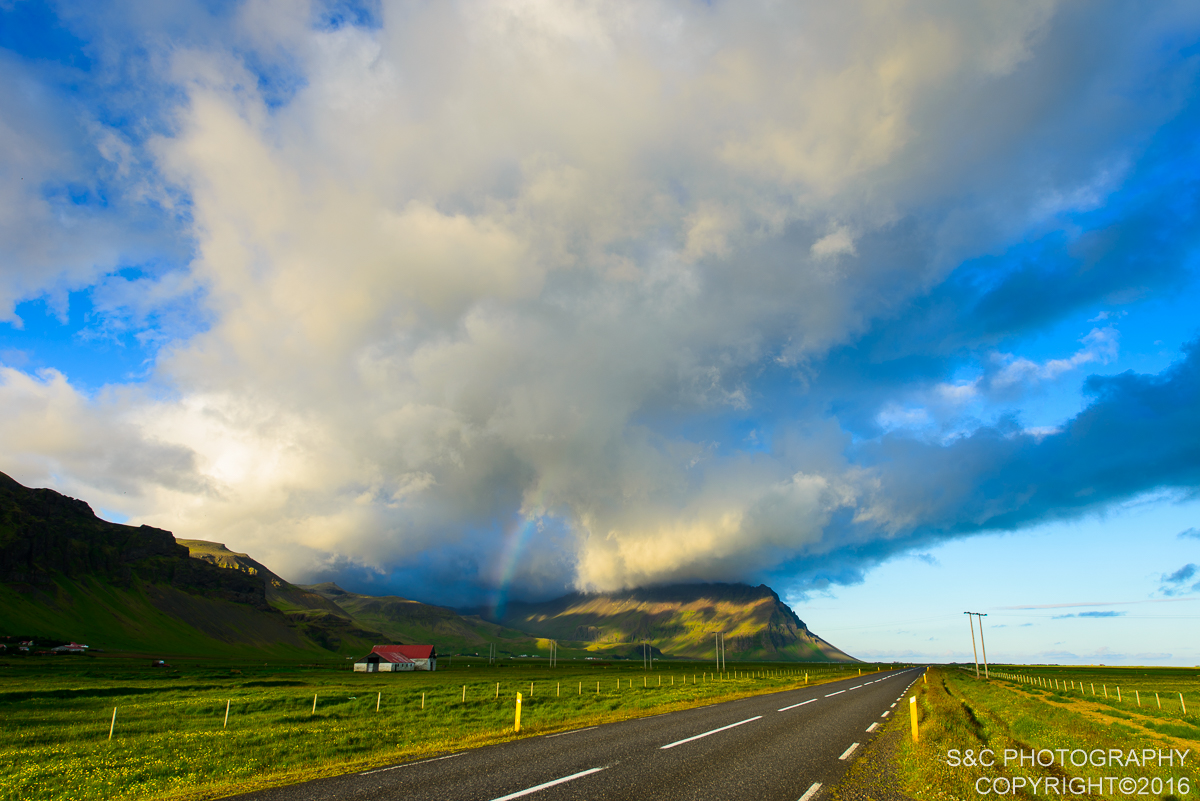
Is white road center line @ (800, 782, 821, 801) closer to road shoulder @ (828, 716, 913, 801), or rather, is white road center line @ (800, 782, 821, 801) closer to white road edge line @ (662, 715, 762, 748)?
road shoulder @ (828, 716, 913, 801)

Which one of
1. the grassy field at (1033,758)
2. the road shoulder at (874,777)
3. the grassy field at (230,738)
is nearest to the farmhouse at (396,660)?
the grassy field at (230,738)

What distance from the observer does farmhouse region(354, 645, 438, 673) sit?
141m

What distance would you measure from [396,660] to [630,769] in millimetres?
156466

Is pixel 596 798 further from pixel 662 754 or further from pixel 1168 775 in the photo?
pixel 1168 775

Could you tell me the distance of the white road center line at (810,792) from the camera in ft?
41.2

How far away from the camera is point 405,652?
15912 cm

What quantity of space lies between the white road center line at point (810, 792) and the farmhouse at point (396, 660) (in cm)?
14553

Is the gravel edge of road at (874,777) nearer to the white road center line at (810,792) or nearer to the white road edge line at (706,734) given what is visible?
the white road center line at (810,792)

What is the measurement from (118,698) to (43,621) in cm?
19347

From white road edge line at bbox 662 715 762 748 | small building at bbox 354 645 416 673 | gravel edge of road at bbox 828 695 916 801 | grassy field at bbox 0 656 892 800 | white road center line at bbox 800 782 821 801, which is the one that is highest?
white road center line at bbox 800 782 821 801

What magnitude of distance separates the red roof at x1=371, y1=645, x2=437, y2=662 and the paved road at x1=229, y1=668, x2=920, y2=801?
487ft

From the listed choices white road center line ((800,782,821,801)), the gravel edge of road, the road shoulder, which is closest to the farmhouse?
the gravel edge of road

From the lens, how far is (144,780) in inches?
690

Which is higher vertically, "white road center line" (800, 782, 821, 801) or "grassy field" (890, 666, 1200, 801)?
"white road center line" (800, 782, 821, 801)
